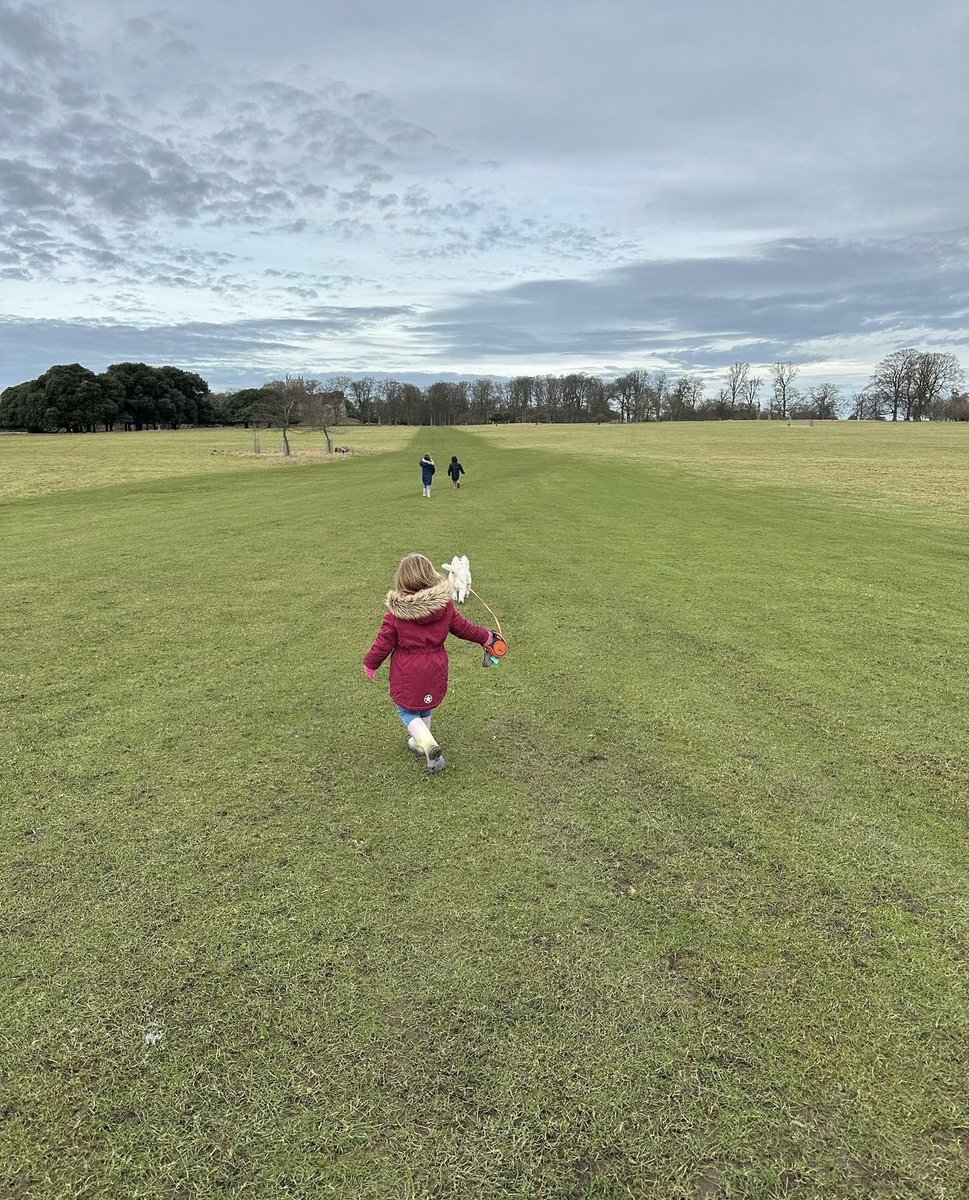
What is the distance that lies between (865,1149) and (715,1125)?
59 cm

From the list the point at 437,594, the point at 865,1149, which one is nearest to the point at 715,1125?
the point at 865,1149

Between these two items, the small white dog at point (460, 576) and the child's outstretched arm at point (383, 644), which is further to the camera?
the small white dog at point (460, 576)

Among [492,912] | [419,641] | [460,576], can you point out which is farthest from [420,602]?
[460,576]

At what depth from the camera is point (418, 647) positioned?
17.8ft

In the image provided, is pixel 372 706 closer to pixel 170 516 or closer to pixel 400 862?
pixel 400 862

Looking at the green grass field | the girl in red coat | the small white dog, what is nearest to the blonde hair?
the girl in red coat

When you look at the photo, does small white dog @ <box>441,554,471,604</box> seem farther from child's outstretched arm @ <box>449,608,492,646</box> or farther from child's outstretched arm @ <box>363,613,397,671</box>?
child's outstretched arm @ <box>363,613,397,671</box>

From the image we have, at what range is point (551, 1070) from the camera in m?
3.02

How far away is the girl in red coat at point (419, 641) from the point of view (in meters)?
5.23

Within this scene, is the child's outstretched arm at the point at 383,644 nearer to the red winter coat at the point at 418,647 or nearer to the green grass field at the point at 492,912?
the red winter coat at the point at 418,647

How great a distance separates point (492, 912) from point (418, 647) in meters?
2.15

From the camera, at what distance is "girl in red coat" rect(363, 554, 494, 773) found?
17.1 ft

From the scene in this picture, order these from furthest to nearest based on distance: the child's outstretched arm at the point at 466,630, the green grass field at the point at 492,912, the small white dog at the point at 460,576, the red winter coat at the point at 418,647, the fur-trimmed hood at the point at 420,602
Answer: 1. the small white dog at the point at 460,576
2. the child's outstretched arm at the point at 466,630
3. the red winter coat at the point at 418,647
4. the fur-trimmed hood at the point at 420,602
5. the green grass field at the point at 492,912

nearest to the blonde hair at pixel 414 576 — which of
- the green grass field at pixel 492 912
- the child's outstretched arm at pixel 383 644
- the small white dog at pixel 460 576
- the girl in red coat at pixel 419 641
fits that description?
the girl in red coat at pixel 419 641
